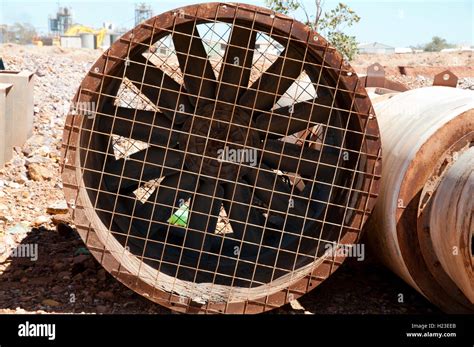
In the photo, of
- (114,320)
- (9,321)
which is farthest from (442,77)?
(9,321)

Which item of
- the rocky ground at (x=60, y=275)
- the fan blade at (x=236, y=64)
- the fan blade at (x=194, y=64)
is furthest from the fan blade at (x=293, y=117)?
the rocky ground at (x=60, y=275)

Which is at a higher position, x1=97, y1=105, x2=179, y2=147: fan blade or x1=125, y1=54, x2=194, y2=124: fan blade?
x1=125, y1=54, x2=194, y2=124: fan blade

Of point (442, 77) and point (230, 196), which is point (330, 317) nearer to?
point (230, 196)

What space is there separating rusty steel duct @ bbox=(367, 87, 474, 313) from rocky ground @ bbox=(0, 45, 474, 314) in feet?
1.44

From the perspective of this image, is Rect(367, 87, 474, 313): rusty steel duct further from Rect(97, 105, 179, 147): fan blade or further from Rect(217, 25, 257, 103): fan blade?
Rect(97, 105, 179, 147): fan blade

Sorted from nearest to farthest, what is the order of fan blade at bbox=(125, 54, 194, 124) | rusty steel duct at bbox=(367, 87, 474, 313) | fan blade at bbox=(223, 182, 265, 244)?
rusty steel duct at bbox=(367, 87, 474, 313)
fan blade at bbox=(125, 54, 194, 124)
fan blade at bbox=(223, 182, 265, 244)

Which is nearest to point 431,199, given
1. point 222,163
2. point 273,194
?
point 273,194

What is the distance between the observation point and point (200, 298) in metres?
4.38

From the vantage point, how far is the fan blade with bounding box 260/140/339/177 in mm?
4910

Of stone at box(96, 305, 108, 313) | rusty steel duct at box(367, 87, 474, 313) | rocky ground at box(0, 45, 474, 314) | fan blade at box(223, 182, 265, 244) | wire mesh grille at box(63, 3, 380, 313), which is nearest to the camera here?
rusty steel duct at box(367, 87, 474, 313)

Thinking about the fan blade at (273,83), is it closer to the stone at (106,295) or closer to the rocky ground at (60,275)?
the rocky ground at (60,275)

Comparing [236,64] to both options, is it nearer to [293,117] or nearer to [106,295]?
[293,117]

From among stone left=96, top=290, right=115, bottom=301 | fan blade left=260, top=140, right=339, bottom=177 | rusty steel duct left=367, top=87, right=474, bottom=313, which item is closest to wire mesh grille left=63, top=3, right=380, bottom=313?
fan blade left=260, top=140, right=339, bottom=177

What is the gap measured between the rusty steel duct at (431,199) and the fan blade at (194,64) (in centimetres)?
130
